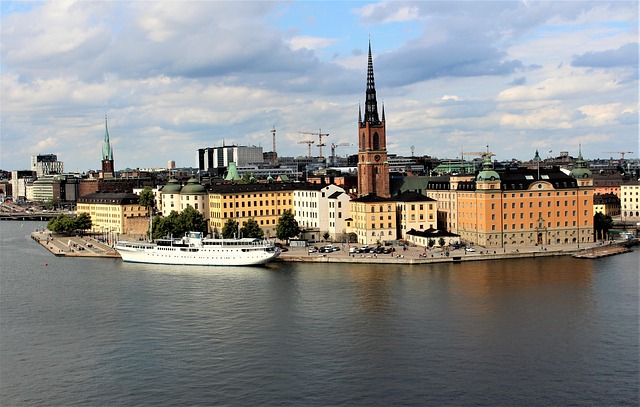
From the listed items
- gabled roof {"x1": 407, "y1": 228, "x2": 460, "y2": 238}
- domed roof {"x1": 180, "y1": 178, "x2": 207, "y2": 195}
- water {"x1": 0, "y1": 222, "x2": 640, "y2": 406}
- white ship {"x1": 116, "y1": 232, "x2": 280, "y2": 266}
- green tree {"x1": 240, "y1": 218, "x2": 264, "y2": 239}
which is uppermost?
domed roof {"x1": 180, "y1": 178, "x2": 207, "y2": 195}

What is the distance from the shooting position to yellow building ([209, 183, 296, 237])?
85375 mm

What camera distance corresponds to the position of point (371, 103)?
280 feet

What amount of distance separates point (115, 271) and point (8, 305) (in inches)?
615

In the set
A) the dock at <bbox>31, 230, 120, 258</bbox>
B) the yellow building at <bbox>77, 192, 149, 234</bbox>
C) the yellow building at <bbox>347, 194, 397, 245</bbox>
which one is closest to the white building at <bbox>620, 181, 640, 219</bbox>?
the yellow building at <bbox>347, 194, 397, 245</bbox>

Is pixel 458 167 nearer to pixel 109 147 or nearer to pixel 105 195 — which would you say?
pixel 105 195

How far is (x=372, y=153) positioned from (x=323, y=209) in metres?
8.31

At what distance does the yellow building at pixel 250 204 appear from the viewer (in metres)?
85.4

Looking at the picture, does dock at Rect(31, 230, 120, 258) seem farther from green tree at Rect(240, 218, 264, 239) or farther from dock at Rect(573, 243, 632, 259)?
dock at Rect(573, 243, 632, 259)

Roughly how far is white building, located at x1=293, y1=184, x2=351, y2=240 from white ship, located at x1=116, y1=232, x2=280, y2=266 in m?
13.2

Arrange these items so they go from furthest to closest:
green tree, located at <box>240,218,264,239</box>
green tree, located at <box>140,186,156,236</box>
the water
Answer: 1. green tree, located at <box>140,186,156,236</box>
2. green tree, located at <box>240,218,264,239</box>
3. the water

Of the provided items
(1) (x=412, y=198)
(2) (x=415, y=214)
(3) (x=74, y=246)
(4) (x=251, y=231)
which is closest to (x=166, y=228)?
(4) (x=251, y=231)

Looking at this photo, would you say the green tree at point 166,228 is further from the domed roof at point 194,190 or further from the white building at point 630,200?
the white building at point 630,200

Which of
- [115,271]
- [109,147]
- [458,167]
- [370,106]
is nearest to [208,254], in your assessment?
[115,271]

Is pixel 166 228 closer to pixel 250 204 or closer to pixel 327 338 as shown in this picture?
pixel 250 204
